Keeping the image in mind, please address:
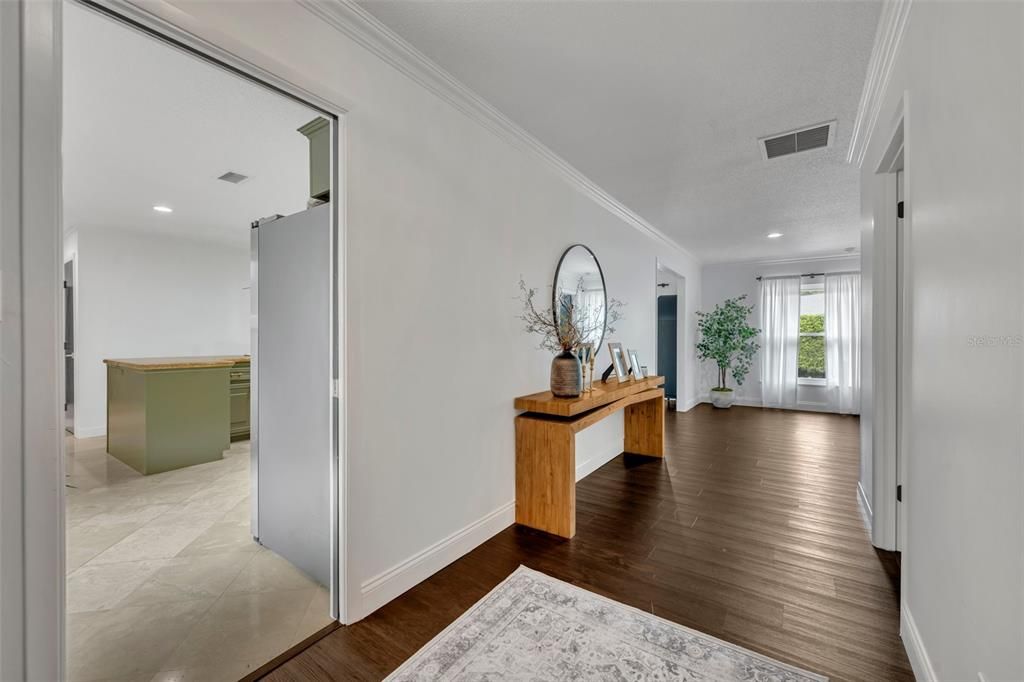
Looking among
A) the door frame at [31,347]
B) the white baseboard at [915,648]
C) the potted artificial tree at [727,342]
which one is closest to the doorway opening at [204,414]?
the door frame at [31,347]

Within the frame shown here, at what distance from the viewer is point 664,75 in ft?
7.30

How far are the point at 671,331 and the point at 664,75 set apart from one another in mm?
5724

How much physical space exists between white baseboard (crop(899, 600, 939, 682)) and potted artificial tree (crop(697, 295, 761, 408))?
230 inches

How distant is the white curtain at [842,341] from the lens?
672 cm

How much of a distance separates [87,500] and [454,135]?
3586 millimetres

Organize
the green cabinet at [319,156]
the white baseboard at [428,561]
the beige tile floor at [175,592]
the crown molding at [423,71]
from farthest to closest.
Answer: the green cabinet at [319,156] < the white baseboard at [428,561] < the crown molding at [423,71] < the beige tile floor at [175,592]

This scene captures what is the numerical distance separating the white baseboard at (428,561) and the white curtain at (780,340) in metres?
6.28

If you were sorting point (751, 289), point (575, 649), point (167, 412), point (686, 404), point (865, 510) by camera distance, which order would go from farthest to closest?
A: point (751, 289)
point (686, 404)
point (167, 412)
point (865, 510)
point (575, 649)

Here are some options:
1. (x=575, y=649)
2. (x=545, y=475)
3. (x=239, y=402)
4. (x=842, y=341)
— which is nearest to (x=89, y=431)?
(x=239, y=402)

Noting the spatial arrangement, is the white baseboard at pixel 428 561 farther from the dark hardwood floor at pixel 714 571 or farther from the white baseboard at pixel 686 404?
the white baseboard at pixel 686 404

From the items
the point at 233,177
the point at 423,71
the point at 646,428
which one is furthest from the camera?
the point at 646,428

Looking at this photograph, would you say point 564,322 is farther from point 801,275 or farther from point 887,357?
point 801,275

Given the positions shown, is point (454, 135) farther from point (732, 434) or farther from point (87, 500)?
point (732, 434)

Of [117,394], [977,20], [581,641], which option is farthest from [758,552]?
[117,394]
